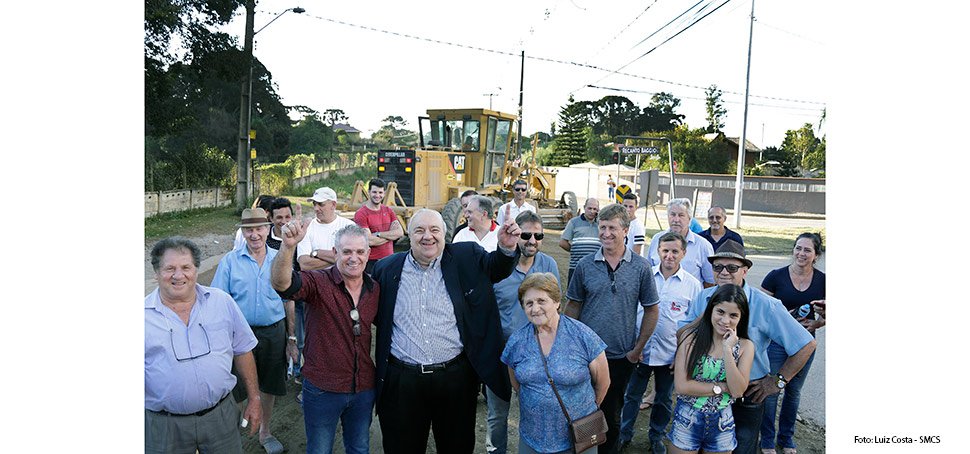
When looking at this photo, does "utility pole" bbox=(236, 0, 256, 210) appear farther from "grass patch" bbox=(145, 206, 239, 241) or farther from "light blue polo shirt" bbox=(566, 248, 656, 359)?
"light blue polo shirt" bbox=(566, 248, 656, 359)

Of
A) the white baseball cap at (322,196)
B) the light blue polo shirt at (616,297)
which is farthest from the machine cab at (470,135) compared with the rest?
the light blue polo shirt at (616,297)

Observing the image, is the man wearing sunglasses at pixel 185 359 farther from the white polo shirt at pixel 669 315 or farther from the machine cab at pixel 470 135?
the machine cab at pixel 470 135

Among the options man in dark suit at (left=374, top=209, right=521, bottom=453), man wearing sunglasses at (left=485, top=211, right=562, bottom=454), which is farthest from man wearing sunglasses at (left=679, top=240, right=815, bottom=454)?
man in dark suit at (left=374, top=209, right=521, bottom=453)

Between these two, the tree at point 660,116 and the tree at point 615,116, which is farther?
the tree at point 615,116

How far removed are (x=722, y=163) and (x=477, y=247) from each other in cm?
1786

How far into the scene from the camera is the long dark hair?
2295mm

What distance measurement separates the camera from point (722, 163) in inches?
729

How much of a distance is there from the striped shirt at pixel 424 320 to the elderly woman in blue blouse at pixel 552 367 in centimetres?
28

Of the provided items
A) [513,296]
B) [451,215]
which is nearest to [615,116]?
[451,215]

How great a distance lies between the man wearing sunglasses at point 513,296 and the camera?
2670mm

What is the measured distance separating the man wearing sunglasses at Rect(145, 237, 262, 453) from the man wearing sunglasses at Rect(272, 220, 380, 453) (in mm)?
313

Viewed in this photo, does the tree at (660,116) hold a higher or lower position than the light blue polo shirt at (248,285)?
higher
